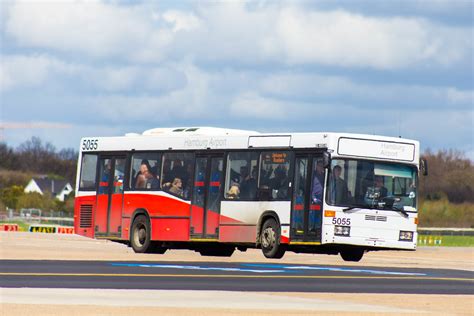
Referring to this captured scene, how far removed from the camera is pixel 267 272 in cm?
2809

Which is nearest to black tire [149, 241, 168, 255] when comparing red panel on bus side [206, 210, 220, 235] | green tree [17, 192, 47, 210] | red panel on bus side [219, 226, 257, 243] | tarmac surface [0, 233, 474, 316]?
tarmac surface [0, 233, 474, 316]

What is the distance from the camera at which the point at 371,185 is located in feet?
106

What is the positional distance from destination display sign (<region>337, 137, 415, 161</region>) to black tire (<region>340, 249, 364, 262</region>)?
2.85 meters

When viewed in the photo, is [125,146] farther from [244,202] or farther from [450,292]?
[450,292]

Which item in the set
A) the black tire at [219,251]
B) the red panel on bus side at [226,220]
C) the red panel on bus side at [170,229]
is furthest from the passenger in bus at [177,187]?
the black tire at [219,251]

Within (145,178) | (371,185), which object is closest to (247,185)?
(371,185)

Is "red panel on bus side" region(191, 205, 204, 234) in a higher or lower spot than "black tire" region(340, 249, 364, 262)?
higher

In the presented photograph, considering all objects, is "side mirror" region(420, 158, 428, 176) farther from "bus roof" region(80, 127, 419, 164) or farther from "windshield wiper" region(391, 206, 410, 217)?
"windshield wiper" region(391, 206, 410, 217)

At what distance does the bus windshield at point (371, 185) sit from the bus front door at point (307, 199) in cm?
33

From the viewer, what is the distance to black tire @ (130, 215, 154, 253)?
36688 millimetres

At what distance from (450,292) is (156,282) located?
501 centimetres

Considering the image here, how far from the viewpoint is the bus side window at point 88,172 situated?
38.8m

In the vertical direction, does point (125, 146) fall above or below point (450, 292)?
above

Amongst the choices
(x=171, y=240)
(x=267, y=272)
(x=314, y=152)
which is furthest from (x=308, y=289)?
(x=171, y=240)
